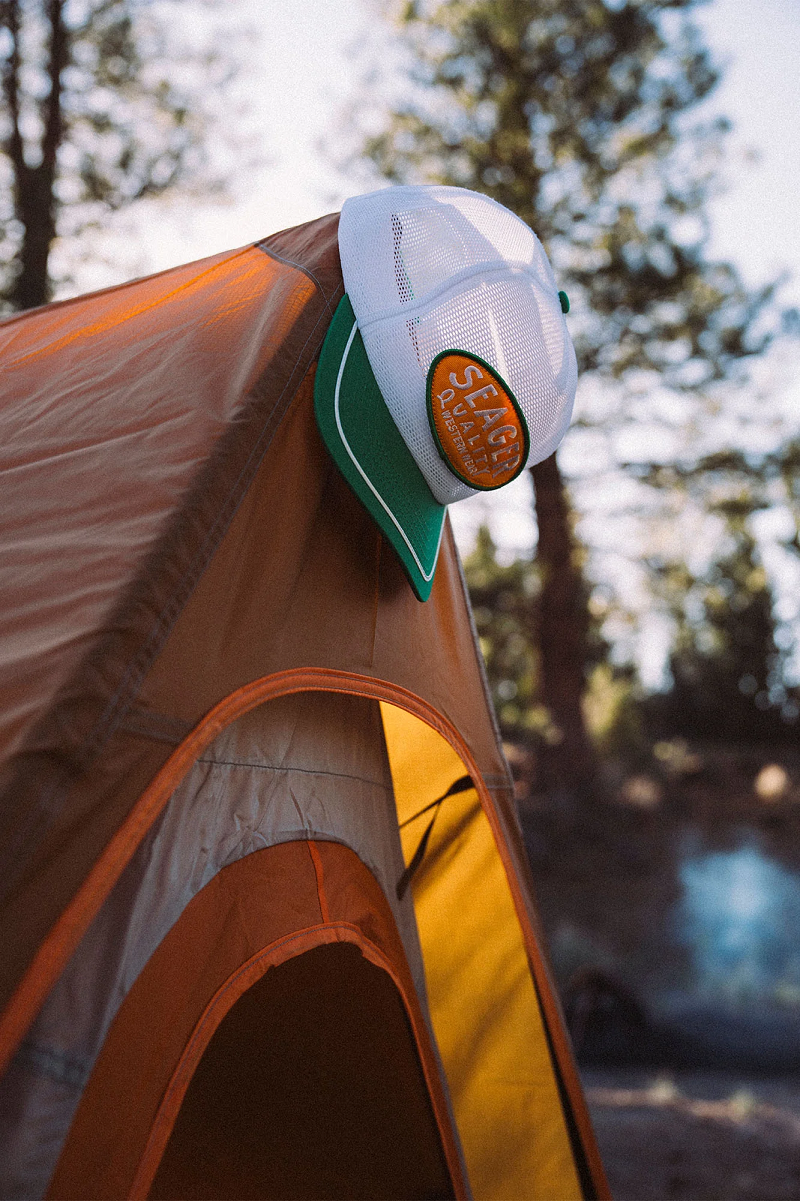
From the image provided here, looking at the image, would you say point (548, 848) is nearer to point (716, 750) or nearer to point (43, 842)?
point (716, 750)

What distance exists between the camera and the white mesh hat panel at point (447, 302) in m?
1.60

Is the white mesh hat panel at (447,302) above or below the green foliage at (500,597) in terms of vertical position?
above

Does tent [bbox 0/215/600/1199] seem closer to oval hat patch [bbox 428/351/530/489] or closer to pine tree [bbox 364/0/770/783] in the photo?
oval hat patch [bbox 428/351/530/489]

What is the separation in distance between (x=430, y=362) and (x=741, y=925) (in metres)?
7.56

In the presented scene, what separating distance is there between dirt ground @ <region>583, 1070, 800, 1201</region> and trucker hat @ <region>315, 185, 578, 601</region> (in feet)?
8.39

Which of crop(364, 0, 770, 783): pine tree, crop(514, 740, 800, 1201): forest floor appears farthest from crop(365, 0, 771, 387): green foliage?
crop(514, 740, 800, 1201): forest floor

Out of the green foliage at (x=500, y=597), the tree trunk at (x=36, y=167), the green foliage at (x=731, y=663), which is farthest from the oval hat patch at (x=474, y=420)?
the green foliage at (x=731, y=663)

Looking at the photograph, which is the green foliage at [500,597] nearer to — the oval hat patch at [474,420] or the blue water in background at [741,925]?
the blue water in background at [741,925]

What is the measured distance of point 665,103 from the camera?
777cm

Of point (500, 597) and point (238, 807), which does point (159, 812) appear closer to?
point (238, 807)

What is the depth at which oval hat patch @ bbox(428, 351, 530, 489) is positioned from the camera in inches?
61.6

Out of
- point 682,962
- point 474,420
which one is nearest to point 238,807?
point 474,420

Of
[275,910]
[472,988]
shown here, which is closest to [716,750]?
[472,988]

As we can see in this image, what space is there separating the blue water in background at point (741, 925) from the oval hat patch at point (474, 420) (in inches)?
228
